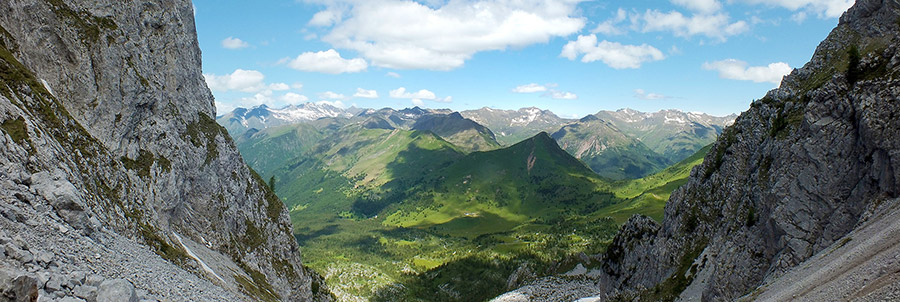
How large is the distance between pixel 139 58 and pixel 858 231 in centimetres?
9782

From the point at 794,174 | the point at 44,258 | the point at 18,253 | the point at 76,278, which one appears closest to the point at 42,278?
the point at 76,278

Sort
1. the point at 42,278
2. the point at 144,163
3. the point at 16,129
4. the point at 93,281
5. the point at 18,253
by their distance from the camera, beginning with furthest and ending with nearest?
the point at 144,163, the point at 16,129, the point at 93,281, the point at 18,253, the point at 42,278

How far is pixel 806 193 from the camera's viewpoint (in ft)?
139

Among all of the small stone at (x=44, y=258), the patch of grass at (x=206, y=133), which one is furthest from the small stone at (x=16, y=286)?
the patch of grass at (x=206, y=133)

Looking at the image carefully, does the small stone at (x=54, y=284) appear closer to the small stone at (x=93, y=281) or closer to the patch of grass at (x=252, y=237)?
the small stone at (x=93, y=281)

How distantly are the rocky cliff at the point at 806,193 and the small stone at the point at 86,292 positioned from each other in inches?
1532

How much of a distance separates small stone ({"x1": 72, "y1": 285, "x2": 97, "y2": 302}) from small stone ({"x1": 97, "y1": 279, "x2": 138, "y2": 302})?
0.28 meters

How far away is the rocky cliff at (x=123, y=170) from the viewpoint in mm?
30234

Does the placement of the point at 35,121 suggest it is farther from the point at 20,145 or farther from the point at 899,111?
the point at 899,111

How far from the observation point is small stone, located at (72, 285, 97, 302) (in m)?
21.2

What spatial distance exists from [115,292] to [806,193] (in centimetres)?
5468

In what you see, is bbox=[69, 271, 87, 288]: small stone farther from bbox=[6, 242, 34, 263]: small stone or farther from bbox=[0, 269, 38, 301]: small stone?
bbox=[0, 269, 38, 301]: small stone

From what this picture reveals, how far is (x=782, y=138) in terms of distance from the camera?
48.3 m

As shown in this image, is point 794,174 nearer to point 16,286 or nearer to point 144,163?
point 16,286
